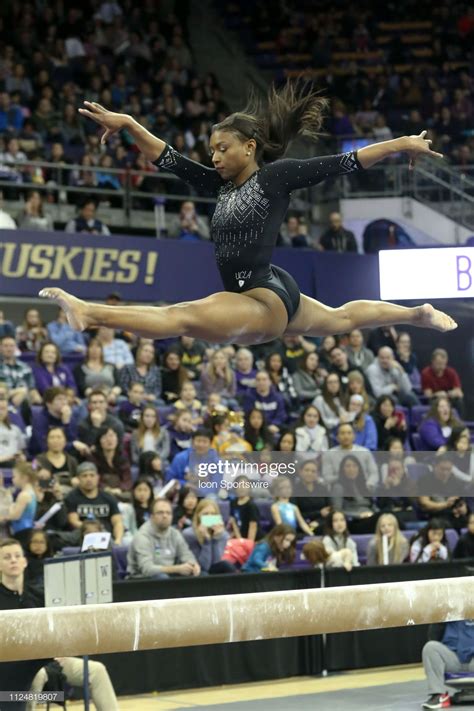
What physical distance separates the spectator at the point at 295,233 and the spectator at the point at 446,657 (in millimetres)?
5415

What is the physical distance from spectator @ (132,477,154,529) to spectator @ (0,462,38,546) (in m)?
0.80

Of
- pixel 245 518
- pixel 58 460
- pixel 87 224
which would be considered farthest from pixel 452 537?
pixel 87 224

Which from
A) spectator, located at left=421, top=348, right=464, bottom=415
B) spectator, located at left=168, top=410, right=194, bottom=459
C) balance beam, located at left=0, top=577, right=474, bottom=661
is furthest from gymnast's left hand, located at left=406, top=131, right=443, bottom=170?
spectator, located at left=421, top=348, right=464, bottom=415

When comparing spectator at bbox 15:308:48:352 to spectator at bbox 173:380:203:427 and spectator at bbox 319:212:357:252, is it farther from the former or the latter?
spectator at bbox 319:212:357:252

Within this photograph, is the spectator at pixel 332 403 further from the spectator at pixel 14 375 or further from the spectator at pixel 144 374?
the spectator at pixel 14 375

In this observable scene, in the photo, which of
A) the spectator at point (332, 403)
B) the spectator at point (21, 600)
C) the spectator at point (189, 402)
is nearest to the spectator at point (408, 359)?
the spectator at point (332, 403)

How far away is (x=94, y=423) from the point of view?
9578mm

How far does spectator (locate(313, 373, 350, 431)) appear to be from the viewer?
10.4 metres

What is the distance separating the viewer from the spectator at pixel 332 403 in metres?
10.4

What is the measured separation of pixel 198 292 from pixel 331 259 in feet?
4.38

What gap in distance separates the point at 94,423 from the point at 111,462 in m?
0.32

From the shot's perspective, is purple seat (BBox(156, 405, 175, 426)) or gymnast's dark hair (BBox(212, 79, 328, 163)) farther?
purple seat (BBox(156, 405, 175, 426))

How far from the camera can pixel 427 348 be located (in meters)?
12.2

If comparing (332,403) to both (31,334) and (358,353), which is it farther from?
(31,334)
